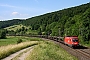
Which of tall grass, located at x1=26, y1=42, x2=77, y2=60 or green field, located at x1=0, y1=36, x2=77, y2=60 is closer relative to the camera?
tall grass, located at x1=26, y1=42, x2=77, y2=60

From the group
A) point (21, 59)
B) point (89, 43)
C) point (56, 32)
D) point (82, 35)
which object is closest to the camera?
point (21, 59)

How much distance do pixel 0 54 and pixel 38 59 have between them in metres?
5.48

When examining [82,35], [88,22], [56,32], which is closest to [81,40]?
[82,35]

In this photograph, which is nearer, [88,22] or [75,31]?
[88,22]

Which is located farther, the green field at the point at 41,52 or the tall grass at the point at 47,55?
the green field at the point at 41,52

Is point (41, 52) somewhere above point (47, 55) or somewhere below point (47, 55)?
above

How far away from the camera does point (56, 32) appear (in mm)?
130500

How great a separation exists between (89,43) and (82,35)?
4.96 metres

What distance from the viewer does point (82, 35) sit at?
2702 inches

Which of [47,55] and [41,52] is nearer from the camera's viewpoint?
[47,55]

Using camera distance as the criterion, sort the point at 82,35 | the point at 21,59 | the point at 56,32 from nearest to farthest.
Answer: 1. the point at 21,59
2. the point at 82,35
3. the point at 56,32

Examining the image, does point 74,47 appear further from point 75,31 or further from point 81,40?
point 75,31

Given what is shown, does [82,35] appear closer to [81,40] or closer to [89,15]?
[81,40]

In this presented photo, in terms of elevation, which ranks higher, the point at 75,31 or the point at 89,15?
the point at 89,15
